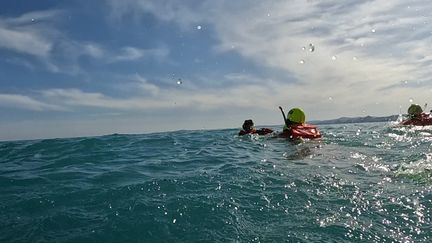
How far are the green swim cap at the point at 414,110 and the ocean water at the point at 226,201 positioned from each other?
12.8 m

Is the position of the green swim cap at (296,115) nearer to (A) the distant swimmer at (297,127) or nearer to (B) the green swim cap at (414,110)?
(A) the distant swimmer at (297,127)

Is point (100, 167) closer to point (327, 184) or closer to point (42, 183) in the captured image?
point (42, 183)

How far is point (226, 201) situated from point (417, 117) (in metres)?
20.5

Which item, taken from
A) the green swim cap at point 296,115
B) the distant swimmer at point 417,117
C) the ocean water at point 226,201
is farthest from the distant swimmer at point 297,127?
the distant swimmer at point 417,117

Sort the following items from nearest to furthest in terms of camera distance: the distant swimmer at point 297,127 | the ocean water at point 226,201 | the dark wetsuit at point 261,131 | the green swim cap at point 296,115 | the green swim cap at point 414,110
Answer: the ocean water at point 226,201 < the distant swimmer at point 297,127 < the green swim cap at point 296,115 < the dark wetsuit at point 261,131 < the green swim cap at point 414,110

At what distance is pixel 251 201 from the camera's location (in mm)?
7039

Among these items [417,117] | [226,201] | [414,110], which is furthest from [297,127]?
[226,201]

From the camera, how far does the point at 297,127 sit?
17.8 metres

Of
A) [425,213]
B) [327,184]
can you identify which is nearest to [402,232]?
[425,213]

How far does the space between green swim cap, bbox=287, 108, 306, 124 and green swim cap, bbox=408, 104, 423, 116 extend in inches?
395

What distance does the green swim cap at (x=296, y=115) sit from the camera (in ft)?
59.2

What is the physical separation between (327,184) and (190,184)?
3182 mm

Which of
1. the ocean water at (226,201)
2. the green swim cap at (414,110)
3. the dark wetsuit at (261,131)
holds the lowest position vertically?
the ocean water at (226,201)

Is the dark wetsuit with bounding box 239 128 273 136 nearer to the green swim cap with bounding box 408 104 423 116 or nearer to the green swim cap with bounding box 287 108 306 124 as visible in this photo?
the green swim cap with bounding box 287 108 306 124
